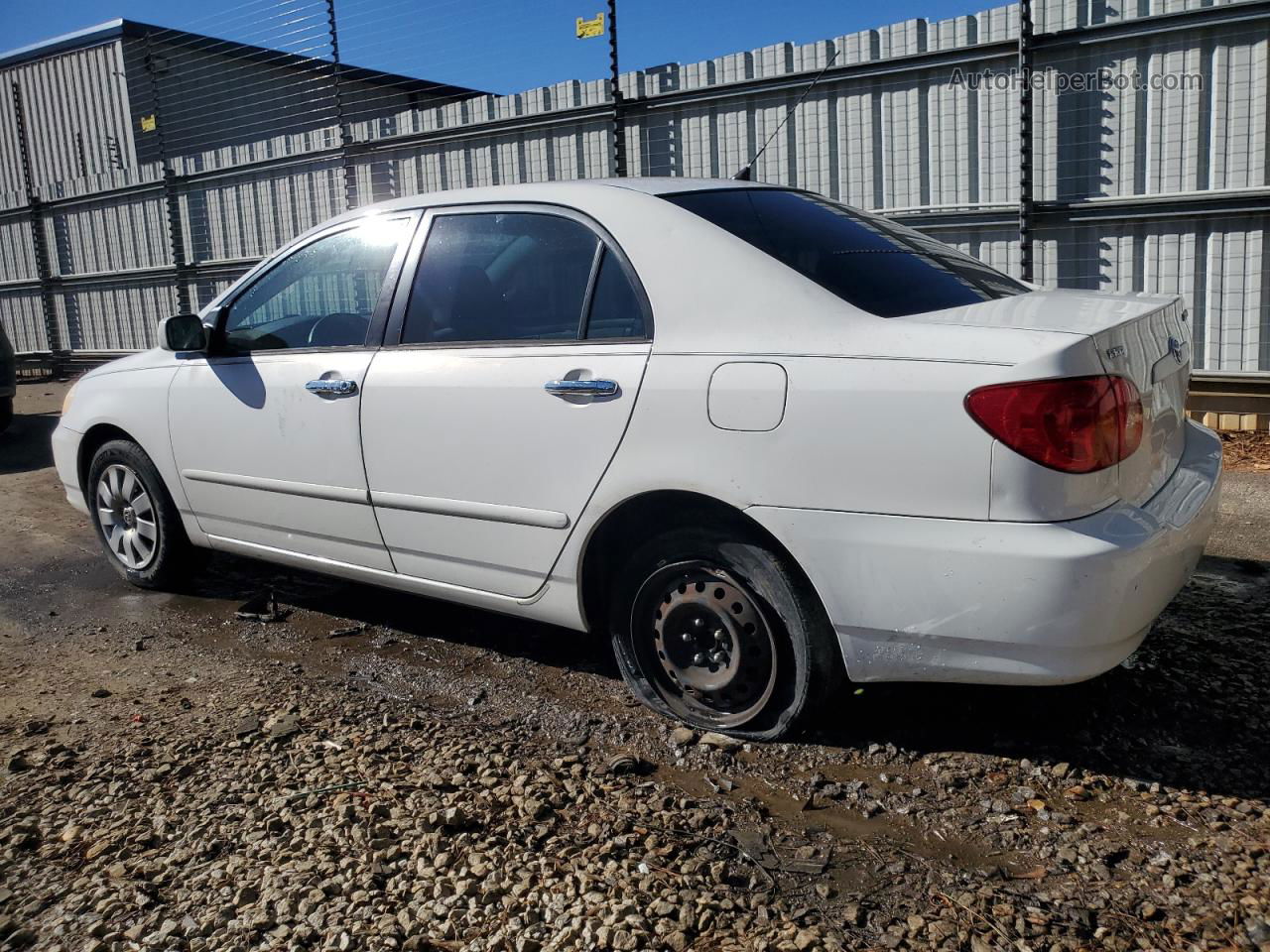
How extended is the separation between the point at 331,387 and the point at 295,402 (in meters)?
0.24

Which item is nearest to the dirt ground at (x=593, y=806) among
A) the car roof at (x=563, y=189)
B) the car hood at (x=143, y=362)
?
the car hood at (x=143, y=362)

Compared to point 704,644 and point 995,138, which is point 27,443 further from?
point 704,644

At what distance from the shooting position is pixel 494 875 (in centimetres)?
250

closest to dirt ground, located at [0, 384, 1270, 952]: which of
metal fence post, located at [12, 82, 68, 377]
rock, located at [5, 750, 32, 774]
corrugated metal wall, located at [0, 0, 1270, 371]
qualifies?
rock, located at [5, 750, 32, 774]

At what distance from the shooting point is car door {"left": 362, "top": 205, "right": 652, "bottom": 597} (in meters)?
3.28

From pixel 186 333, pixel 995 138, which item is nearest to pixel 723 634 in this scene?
pixel 186 333

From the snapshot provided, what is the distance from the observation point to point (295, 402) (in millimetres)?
4051

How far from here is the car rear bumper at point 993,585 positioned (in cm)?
255

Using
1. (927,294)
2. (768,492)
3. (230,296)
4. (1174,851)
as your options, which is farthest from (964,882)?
(230,296)

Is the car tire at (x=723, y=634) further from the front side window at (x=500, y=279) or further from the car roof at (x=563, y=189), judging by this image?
the car roof at (x=563, y=189)

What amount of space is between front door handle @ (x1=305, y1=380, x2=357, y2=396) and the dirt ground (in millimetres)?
1004

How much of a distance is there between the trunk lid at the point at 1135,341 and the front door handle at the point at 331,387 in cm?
197

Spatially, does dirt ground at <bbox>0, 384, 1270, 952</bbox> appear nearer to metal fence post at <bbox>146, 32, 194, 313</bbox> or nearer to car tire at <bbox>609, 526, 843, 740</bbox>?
car tire at <bbox>609, 526, 843, 740</bbox>

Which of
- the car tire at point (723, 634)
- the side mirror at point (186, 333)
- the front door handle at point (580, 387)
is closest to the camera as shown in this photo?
the car tire at point (723, 634)
